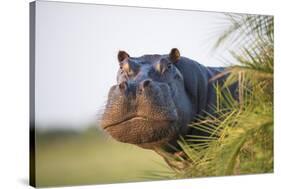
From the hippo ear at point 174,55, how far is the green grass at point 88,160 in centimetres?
122

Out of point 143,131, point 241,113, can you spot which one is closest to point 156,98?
point 143,131

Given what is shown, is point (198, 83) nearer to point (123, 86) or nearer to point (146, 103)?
point (146, 103)

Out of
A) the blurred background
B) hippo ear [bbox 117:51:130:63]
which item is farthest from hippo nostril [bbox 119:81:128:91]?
hippo ear [bbox 117:51:130:63]

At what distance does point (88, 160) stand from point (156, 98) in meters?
1.15

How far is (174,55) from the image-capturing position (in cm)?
907

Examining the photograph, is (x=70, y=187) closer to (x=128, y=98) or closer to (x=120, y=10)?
(x=128, y=98)

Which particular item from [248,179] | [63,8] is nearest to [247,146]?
[248,179]

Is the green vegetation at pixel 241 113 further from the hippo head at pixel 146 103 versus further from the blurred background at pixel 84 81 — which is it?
the blurred background at pixel 84 81

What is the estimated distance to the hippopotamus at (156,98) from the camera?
872 cm

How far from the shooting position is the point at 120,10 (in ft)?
28.6

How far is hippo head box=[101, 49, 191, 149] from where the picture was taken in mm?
8711

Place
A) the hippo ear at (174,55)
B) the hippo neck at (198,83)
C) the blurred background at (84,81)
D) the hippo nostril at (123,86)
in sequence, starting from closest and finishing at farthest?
1. the blurred background at (84,81)
2. the hippo nostril at (123,86)
3. the hippo ear at (174,55)
4. the hippo neck at (198,83)

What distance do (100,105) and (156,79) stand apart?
31.7 inches

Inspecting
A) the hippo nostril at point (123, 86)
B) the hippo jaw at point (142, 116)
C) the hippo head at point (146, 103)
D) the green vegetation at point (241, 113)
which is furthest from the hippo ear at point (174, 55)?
the hippo nostril at point (123, 86)
